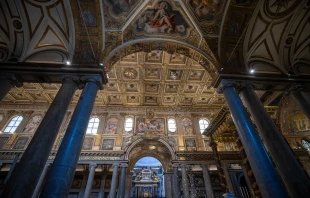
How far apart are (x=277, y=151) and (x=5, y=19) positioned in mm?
10566

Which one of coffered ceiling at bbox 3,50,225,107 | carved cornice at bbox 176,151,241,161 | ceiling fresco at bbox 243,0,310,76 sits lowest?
carved cornice at bbox 176,151,241,161

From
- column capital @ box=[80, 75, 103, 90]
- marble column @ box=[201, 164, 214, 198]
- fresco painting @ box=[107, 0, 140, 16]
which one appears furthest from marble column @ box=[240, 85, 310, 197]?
marble column @ box=[201, 164, 214, 198]

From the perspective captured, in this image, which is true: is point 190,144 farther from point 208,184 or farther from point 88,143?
point 88,143

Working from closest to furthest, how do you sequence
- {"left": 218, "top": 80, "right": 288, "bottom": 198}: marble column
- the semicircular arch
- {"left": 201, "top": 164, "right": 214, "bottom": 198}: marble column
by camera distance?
{"left": 218, "top": 80, "right": 288, "bottom": 198}: marble column → the semicircular arch → {"left": 201, "top": 164, "right": 214, "bottom": 198}: marble column

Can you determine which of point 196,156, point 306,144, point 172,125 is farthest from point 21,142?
point 306,144

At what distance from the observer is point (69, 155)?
3.83 meters

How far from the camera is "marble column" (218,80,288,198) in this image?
12.1ft

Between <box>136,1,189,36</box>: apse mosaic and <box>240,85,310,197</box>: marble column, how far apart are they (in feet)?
14.5

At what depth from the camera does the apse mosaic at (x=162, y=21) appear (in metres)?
6.79

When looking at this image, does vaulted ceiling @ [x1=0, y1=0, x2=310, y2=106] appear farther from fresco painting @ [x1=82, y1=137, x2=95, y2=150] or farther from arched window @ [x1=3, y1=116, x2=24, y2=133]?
arched window @ [x1=3, y1=116, x2=24, y2=133]

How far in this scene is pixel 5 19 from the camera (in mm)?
5680

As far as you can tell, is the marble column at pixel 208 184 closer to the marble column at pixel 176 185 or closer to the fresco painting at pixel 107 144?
the marble column at pixel 176 185

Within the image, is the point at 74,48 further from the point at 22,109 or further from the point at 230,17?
the point at 22,109

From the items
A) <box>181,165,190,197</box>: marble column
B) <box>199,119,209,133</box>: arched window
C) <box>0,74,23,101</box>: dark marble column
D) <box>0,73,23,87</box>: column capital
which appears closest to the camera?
<box>0,74,23,101</box>: dark marble column
